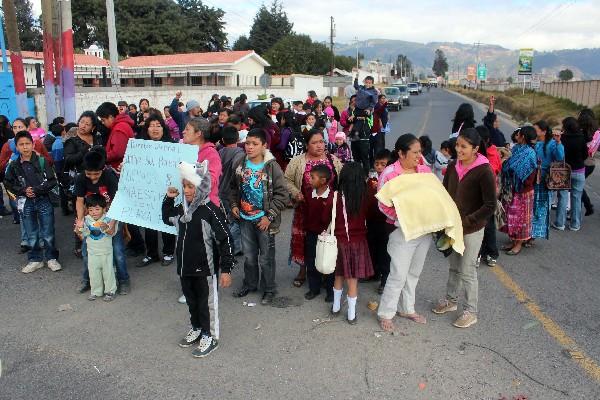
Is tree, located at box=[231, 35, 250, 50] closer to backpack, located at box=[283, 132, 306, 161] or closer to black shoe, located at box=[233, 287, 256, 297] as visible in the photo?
backpack, located at box=[283, 132, 306, 161]

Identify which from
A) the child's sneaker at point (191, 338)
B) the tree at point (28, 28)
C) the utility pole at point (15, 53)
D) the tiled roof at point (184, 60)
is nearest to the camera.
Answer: the child's sneaker at point (191, 338)

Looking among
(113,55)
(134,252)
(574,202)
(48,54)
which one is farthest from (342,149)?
(113,55)

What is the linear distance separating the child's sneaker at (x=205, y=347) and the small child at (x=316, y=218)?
130 centimetres

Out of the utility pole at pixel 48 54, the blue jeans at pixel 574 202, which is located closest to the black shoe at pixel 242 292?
the blue jeans at pixel 574 202

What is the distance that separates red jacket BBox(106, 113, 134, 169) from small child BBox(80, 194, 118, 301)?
2.90ft

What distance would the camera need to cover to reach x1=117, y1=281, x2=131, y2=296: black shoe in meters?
5.30

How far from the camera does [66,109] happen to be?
10.7 m

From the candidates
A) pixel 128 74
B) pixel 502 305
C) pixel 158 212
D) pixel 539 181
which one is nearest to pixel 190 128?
pixel 158 212

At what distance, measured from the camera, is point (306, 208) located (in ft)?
15.8

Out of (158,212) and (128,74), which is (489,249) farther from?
(128,74)

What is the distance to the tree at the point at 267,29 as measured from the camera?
7806 cm

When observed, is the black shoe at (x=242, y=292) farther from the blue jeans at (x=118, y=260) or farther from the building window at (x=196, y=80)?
the building window at (x=196, y=80)

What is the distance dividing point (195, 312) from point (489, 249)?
379 cm

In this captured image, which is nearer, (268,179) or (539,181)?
(268,179)
